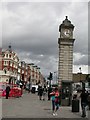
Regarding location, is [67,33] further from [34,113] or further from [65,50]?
[34,113]

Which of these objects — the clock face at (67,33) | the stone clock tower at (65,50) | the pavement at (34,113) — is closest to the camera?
the pavement at (34,113)

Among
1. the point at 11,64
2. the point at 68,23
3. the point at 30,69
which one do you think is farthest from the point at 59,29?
the point at 30,69

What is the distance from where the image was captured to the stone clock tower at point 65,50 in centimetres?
4269

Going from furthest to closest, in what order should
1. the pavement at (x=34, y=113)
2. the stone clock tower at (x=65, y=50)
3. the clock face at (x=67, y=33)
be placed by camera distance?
1. the clock face at (x=67, y=33)
2. the stone clock tower at (x=65, y=50)
3. the pavement at (x=34, y=113)

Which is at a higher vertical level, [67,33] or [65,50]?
[67,33]

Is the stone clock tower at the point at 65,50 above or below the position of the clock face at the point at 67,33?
below

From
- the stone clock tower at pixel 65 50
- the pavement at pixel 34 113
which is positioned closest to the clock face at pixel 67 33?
the stone clock tower at pixel 65 50

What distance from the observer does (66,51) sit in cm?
4334

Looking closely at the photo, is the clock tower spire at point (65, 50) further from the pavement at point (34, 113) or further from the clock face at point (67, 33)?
the pavement at point (34, 113)

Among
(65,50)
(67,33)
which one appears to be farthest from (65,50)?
(67,33)

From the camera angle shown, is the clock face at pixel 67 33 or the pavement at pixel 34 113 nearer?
the pavement at pixel 34 113

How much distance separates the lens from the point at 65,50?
4338 cm

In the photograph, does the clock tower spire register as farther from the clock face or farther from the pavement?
the pavement

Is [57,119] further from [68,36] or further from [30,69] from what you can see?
[30,69]
